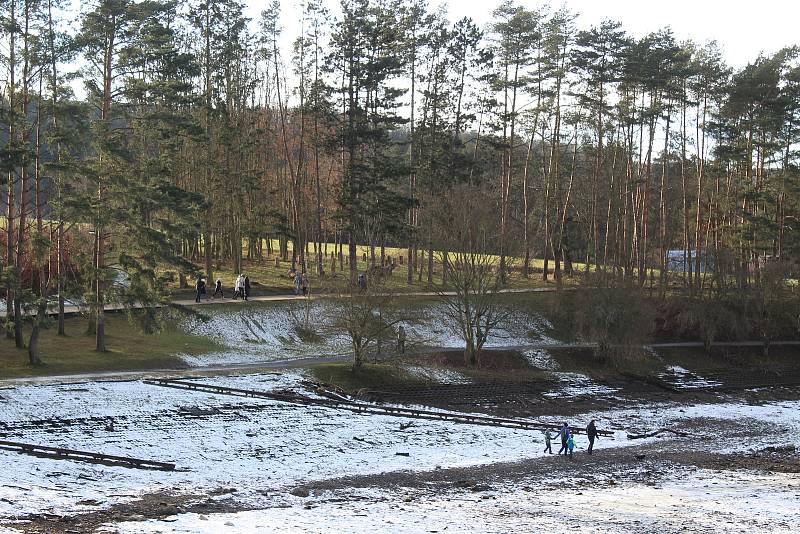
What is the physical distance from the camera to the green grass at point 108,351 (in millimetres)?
35844

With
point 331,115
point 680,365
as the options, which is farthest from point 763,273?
point 331,115

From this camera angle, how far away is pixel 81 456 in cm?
2509

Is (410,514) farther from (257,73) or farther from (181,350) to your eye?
(257,73)

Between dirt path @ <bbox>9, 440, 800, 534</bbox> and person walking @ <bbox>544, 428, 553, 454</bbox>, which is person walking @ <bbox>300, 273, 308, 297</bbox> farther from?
dirt path @ <bbox>9, 440, 800, 534</bbox>

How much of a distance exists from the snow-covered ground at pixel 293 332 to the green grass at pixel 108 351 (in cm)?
125

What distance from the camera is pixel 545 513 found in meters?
22.0

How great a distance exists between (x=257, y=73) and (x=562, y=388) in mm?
37907

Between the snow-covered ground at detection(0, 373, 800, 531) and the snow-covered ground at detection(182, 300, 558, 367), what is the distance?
698cm

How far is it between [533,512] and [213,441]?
11.6 metres

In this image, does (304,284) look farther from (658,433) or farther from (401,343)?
(658,433)

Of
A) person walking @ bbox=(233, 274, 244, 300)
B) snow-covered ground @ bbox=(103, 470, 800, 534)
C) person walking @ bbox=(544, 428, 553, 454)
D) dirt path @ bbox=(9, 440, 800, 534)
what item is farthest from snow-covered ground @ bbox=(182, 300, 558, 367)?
snow-covered ground @ bbox=(103, 470, 800, 534)

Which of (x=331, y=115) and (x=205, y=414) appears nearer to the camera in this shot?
(x=205, y=414)

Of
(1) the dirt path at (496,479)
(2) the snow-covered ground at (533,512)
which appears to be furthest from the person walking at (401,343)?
(2) the snow-covered ground at (533,512)

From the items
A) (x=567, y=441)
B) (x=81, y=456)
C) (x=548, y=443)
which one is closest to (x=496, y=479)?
(x=548, y=443)
